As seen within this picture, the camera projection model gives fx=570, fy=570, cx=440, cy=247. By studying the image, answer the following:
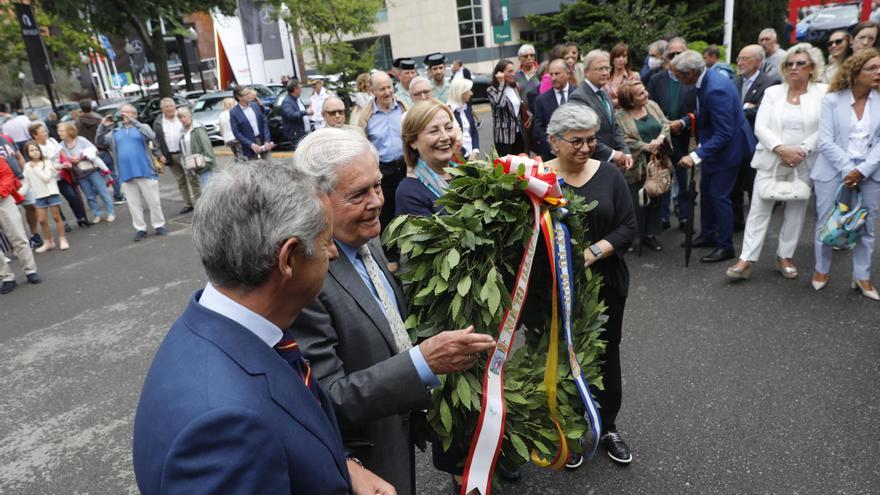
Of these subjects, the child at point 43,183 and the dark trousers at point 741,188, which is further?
the child at point 43,183

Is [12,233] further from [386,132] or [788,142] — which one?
[788,142]

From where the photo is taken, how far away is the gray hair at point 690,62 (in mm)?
5825

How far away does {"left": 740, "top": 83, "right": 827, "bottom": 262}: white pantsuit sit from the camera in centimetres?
504

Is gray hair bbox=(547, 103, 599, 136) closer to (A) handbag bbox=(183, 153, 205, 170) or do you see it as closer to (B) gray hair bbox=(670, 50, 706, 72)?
(B) gray hair bbox=(670, 50, 706, 72)

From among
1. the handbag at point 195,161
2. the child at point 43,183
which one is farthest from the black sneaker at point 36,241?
the handbag at point 195,161

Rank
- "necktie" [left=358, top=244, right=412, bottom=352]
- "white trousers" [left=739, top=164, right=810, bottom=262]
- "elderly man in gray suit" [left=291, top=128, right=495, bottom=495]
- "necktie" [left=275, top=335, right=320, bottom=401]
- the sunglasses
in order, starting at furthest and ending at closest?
"white trousers" [left=739, top=164, right=810, bottom=262] < the sunglasses < "necktie" [left=358, top=244, right=412, bottom=352] < "elderly man in gray suit" [left=291, top=128, right=495, bottom=495] < "necktie" [left=275, top=335, right=320, bottom=401]

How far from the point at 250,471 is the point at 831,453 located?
328 centimetres

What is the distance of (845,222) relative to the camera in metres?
4.61

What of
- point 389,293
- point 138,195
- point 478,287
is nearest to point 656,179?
point 478,287

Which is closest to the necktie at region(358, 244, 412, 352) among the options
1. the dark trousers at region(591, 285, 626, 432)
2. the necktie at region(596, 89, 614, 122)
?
the dark trousers at region(591, 285, 626, 432)

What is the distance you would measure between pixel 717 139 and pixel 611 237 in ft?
10.9

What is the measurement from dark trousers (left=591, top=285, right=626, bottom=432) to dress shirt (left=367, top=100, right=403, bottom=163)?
3.41 metres

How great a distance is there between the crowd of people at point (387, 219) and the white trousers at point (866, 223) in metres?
0.02

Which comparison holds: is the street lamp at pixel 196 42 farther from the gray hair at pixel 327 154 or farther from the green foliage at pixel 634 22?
the gray hair at pixel 327 154
